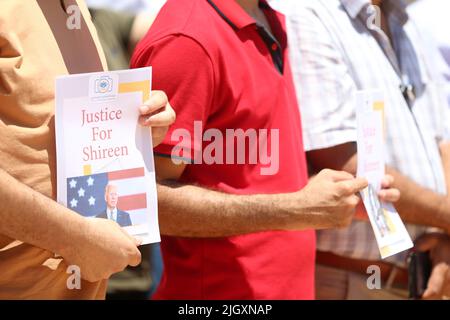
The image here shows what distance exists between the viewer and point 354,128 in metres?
2.73

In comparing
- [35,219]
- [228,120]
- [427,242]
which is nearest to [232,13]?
[228,120]

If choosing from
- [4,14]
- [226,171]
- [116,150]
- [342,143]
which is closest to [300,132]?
[342,143]

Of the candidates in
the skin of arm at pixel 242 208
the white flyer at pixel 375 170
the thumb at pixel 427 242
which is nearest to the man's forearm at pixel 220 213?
the skin of arm at pixel 242 208

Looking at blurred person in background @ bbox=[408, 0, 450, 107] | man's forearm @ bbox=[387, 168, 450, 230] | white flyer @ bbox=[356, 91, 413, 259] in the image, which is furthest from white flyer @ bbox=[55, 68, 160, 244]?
blurred person in background @ bbox=[408, 0, 450, 107]

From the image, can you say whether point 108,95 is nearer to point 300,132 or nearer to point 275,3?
point 300,132

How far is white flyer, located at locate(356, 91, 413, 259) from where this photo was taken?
8.00 feet

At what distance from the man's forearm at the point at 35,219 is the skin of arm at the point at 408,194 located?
3.36ft

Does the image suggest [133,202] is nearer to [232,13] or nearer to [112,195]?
[112,195]

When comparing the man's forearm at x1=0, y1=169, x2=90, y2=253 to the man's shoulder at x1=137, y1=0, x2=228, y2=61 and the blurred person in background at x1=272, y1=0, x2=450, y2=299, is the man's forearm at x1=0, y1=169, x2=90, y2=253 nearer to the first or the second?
the man's shoulder at x1=137, y1=0, x2=228, y2=61

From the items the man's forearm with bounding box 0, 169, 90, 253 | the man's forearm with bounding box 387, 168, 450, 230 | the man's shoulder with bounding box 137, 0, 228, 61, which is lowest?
the man's forearm with bounding box 387, 168, 450, 230

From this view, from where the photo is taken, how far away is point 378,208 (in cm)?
251

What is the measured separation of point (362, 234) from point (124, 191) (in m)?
1.04

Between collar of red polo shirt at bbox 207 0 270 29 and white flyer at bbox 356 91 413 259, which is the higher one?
collar of red polo shirt at bbox 207 0 270 29
